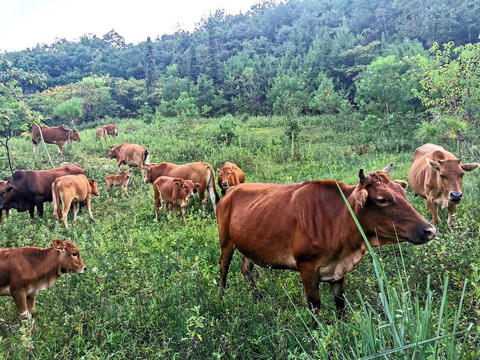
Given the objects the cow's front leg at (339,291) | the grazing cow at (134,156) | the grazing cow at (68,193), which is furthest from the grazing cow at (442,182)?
the grazing cow at (134,156)

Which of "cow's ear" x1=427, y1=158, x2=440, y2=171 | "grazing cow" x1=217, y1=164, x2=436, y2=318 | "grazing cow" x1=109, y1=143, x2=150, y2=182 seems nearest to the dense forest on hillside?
"cow's ear" x1=427, y1=158, x2=440, y2=171

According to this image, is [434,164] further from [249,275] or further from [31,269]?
[31,269]

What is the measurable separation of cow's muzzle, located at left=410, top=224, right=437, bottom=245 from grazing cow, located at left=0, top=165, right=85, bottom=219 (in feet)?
31.9

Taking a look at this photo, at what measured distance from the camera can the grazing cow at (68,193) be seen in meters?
8.22

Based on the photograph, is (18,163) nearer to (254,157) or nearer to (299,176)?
(254,157)

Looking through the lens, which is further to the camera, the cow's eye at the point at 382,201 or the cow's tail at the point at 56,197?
the cow's tail at the point at 56,197

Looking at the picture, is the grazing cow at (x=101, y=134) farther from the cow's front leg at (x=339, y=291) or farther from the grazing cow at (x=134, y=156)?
the cow's front leg at (x=339, y=291)

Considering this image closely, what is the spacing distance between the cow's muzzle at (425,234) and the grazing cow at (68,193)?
819 centimetres

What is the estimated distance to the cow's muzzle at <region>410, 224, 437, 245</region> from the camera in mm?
2467

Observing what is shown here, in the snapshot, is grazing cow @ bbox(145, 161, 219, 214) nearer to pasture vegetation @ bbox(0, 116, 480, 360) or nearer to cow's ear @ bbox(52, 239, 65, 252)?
pasture vegetation @ bbox(0, 116, 480, 360)

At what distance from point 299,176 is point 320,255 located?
28.2 ft

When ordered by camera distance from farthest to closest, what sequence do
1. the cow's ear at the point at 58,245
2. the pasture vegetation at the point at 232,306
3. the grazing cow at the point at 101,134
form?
the grazing cow at the point at 101,134 → the cow's ear at the point at 58,245 → the pasture vegetation at the point at 232,306

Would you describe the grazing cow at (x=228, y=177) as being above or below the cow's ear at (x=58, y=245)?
below

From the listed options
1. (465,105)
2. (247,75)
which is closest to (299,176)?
(465,105)
